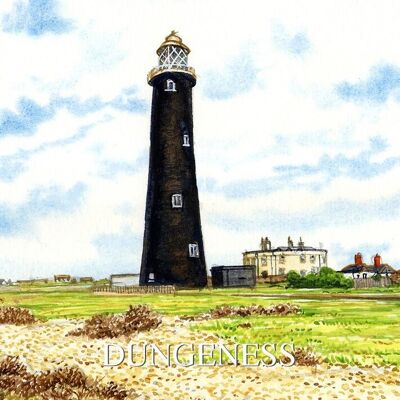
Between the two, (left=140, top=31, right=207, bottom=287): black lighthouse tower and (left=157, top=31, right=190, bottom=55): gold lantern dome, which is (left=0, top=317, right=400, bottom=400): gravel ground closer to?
(left=140, top=31, right=207, bottom=287): black lighthouse tower

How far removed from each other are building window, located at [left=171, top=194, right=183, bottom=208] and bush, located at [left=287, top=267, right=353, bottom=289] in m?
12.3

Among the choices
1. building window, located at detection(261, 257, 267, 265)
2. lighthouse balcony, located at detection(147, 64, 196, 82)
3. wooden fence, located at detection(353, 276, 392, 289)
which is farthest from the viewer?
building window, located at detection(261, 257, 267, 265)

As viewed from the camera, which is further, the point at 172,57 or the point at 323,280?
the point at 323,280

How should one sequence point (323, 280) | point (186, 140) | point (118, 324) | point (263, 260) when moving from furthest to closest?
point (263, 260) < point (323, 280) < point (186, 140) < point (118, 324)

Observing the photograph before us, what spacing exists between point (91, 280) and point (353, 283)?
34.4m

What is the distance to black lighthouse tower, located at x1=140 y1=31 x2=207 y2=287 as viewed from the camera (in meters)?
38.9

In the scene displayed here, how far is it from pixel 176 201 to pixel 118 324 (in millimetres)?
22133

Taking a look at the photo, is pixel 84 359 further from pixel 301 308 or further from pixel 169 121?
pixel 169 121

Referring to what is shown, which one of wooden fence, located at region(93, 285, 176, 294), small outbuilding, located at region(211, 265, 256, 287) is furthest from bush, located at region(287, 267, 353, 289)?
wooden fence, located at region(93, 285, 176, 294)

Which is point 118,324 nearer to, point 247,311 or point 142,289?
point 247,311

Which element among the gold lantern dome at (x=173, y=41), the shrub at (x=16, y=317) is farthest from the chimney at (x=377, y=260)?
the shrub at (x=16, y=317)

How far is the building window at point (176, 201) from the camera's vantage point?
130 feet

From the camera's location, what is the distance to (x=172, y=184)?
39906 mm

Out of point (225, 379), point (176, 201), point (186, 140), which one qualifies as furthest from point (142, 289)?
point (225, 379)
